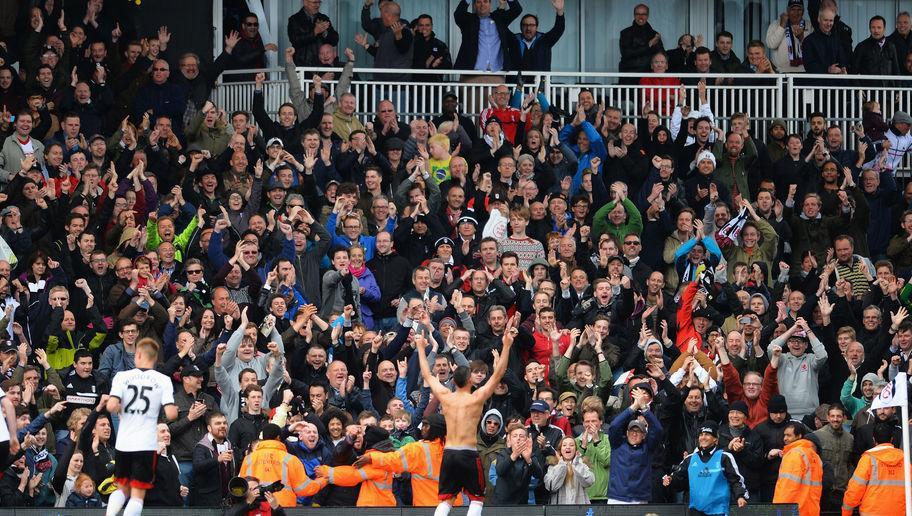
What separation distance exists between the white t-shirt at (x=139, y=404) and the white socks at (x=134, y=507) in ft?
1.60

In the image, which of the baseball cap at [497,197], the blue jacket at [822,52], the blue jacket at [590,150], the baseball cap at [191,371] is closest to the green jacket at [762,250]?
the blue jacket at [590,150]

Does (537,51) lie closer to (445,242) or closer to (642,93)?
(642,93)

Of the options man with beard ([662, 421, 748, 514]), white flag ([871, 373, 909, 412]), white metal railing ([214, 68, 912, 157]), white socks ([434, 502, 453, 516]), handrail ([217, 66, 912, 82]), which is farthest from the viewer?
white metal railing ([214, 68, 912, 157])

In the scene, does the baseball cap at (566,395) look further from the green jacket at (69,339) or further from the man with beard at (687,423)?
the green jacket at (69,339)

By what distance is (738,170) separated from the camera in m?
29.3

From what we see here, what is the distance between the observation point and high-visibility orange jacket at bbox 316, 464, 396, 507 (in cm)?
2064

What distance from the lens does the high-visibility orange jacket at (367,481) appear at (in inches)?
813

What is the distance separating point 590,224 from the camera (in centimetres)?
2788

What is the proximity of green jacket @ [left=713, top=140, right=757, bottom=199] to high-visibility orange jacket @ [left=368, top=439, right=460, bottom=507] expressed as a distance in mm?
9534

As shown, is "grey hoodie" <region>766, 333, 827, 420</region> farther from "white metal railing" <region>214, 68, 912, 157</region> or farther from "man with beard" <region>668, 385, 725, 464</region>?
"white metal railing" <region>214, 68, 912, 157</region>

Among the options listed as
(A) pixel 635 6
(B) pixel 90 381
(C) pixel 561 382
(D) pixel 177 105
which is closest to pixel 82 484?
(B) pixel 90 381

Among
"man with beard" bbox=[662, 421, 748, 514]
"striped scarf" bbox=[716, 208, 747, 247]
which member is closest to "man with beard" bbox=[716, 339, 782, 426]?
"man with beard" bbox=[662, 421, 748, 514]

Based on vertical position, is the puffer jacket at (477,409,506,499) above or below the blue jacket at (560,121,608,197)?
Result: below

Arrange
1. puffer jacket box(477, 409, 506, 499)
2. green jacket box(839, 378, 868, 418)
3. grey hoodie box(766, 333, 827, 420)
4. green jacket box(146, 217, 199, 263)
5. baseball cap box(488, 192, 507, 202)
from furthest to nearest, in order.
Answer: baseball cap box(488, 192, 507, 202) < green jacket box(146, 217, 199, 263) < grey hoodie box(766, 333, 827, 420) < green jacket box(839, 378, 868, 418) < puffer jacket box(477, 409, 506, 499)
